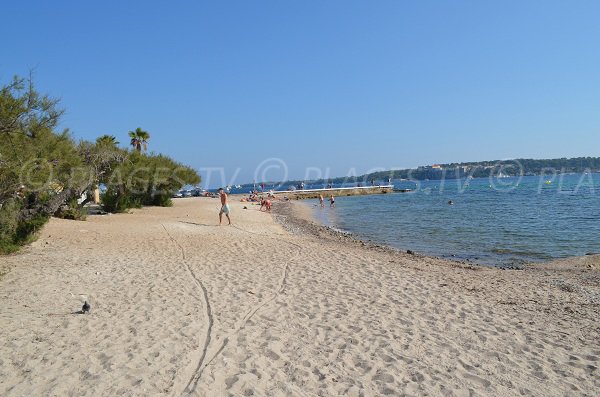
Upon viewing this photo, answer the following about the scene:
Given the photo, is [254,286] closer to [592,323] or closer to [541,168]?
[592,323]

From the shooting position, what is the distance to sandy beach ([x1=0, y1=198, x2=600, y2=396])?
5.05m

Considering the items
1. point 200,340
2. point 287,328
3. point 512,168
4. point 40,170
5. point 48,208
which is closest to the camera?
point 200,340

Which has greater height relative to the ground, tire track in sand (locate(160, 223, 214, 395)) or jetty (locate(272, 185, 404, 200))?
tire track in sand (locate(160, 223, 214, 395))

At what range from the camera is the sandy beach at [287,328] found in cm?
505

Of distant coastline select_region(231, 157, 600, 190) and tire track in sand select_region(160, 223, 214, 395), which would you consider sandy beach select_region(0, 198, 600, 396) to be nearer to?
tire track in sand select_region(160, 223, 214, 395)

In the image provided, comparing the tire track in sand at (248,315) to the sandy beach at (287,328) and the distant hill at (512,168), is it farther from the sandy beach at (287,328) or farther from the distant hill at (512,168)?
the distant hill at (512,168)

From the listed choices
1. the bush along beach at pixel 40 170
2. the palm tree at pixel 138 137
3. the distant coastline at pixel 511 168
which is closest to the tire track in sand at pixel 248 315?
the bush along beach at pixel 40 170

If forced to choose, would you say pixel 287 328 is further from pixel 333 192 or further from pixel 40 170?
pixel 333 192

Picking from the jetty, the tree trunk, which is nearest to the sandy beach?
the tree trunk

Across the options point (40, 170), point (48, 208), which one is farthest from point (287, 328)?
point (48, 208)

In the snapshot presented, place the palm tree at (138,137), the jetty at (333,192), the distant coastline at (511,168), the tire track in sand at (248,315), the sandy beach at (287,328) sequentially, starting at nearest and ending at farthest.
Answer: the sandy beach at (287,328) → the tire track in sand at (248,315) → the palm tree at (138,137) → the jetty at (333,192) → the distant coastline at (511,168)

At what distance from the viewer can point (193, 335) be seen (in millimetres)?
6359

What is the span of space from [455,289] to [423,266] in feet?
10.2

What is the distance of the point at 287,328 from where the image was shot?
6797 millimetres
